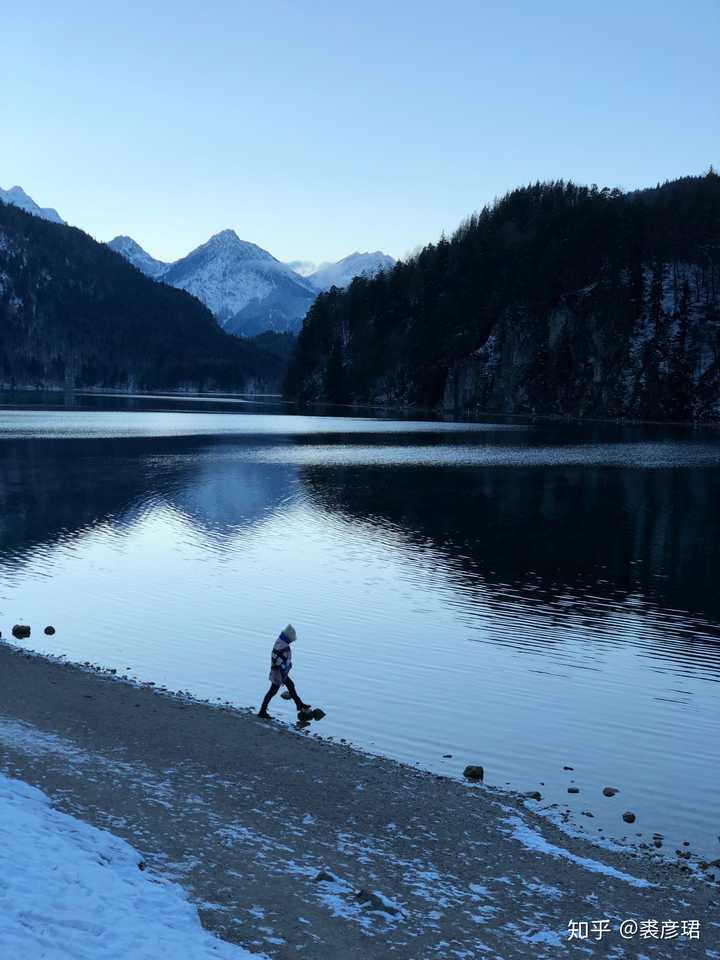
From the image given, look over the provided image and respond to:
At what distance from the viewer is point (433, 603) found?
32.8m

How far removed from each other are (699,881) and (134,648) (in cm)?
1827

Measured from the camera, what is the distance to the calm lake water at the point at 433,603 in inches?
744

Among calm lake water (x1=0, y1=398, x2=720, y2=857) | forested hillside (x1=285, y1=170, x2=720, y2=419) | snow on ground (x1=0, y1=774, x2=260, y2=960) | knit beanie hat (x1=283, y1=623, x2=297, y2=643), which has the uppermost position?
forested hillside (x1=285, y1=170, x2=720, y2=419)

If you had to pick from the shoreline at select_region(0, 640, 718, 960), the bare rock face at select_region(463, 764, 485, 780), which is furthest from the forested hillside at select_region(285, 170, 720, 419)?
the shoreline at select_region(0, 640, 718, 960)

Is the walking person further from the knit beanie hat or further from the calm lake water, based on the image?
the calm lake water

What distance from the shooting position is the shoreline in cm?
1100

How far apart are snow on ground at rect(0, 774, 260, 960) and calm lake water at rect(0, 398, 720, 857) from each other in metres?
7.60

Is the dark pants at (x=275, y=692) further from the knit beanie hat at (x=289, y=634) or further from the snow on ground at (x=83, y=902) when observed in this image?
the snow on ground at (x=83, y=902)

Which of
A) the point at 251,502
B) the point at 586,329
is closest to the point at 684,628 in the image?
the point at 251,502

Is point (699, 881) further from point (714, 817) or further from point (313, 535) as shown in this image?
point (313, 535)

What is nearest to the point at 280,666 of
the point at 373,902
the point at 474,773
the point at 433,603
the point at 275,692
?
the point at 275,692

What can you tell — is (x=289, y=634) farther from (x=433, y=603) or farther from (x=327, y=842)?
(x=433, y=603)

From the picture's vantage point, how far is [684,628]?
2922 cm

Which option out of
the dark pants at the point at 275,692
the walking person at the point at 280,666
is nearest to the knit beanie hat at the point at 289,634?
the walking person at the point at 280,666
